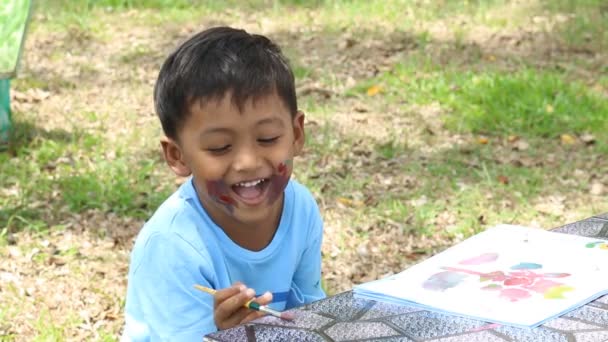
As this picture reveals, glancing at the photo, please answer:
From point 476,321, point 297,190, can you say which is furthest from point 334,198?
point 476,321

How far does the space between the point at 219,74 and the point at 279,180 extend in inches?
10.8

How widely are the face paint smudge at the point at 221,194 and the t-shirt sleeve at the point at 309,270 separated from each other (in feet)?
1.22

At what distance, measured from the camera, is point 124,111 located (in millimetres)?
6074

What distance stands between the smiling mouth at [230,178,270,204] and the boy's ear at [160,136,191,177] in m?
0.16

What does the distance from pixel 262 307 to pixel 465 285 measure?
1.44 feet

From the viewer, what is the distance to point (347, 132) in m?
5.75

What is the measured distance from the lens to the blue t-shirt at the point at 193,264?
2426 millimetres

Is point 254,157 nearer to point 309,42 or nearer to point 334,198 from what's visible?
point 334,198

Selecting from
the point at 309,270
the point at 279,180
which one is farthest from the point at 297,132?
the point at 309,270

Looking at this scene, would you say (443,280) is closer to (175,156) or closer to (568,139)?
(175,156)

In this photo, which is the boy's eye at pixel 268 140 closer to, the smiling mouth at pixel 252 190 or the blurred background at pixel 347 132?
the smiling mouth at pixel 252 190

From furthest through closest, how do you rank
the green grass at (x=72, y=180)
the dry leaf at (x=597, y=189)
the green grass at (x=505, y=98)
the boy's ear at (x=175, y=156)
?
the green grass at (x=505, y=98) < the dry leaf at (x=597, y=189) < the green grass at (x=72, y=180) < the boy's ear at (x=175, y=156)

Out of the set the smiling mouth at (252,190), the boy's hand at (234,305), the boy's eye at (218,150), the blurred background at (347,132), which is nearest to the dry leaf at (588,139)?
the blurred background at (347,132)

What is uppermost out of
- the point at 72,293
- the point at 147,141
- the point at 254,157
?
the point at 254,157
